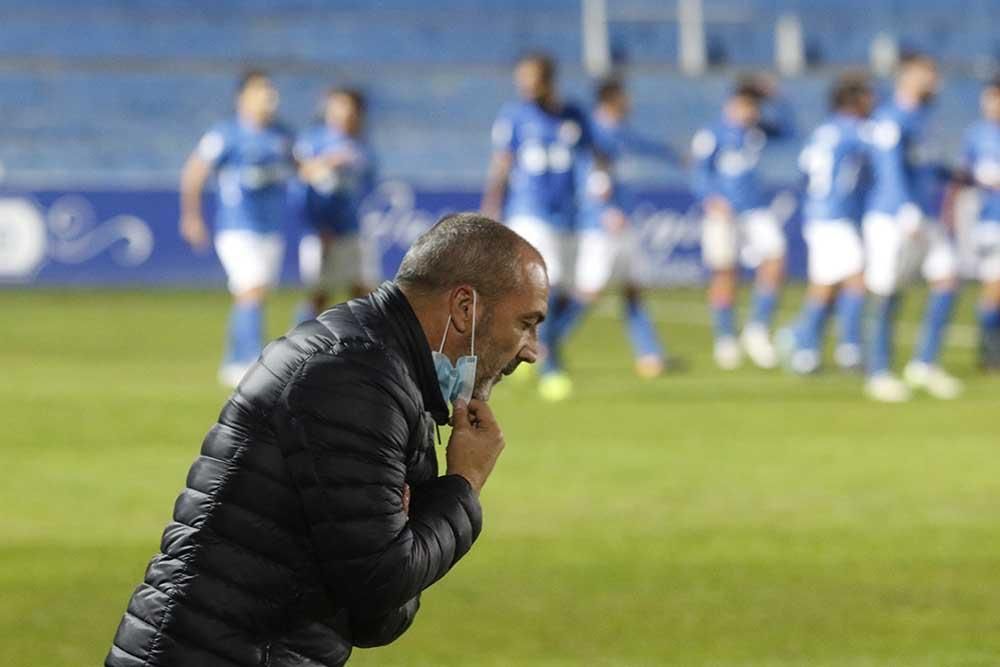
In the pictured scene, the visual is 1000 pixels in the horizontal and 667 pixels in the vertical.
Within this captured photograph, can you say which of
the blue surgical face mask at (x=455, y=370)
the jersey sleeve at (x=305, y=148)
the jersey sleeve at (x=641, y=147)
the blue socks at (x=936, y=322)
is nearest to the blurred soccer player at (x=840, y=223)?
the blue socks at (x=936, y=322)

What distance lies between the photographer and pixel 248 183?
16234mm

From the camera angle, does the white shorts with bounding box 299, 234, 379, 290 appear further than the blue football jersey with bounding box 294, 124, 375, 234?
Yes

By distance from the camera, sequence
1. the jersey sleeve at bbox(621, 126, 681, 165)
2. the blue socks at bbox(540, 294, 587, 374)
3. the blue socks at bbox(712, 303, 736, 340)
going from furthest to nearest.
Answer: the blue socks at bbox(712, 303, 736, 340) → the jersey sleeve at bbox(621, 126, 681, 165) → the blue socks at bbox(540, 294, 587, 374)

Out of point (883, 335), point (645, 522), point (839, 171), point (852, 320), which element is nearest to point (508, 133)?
point (839, 171)

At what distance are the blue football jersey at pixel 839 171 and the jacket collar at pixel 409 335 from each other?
1238 cm

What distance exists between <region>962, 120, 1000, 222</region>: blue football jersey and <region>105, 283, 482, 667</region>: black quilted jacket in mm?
13597

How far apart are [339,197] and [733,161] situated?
435cm

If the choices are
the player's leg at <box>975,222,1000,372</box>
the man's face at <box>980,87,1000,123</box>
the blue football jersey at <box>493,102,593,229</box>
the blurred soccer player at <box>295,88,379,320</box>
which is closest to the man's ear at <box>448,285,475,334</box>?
the blue football jersey at <box>493,102,593,229</box>

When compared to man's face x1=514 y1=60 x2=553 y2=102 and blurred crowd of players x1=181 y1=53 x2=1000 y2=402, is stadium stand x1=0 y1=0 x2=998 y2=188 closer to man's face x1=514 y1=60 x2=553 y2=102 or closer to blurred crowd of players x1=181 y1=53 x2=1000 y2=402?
blurred crowd of players x1=181 y1=53 x2=1000 y2=402

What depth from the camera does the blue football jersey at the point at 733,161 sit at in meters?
19.2

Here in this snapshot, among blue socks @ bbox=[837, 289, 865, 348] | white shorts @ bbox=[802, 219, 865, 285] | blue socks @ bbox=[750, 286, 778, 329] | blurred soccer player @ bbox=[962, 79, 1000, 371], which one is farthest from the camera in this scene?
blue socks @ bbox=[750, 286, 778, 329]

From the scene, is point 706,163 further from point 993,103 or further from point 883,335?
point 883,335

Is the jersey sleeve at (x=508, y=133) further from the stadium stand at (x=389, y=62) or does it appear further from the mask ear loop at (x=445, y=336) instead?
the stadium stand at (x=389, y=62)

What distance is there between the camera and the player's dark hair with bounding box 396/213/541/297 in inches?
157
